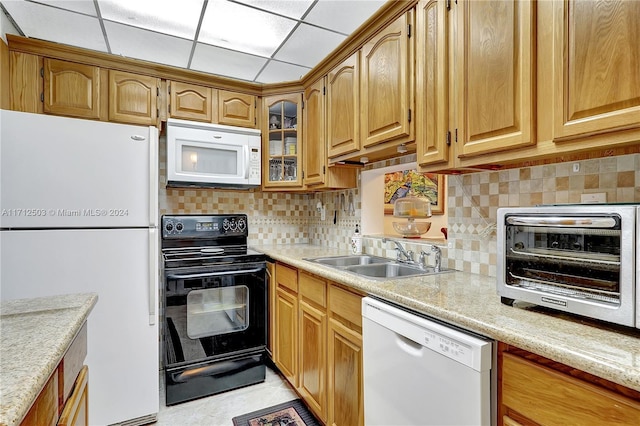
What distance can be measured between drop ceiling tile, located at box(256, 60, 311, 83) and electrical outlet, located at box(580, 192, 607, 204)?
2352 millimetres

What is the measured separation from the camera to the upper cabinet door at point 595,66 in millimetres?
873

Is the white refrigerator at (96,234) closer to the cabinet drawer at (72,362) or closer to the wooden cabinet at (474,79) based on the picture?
the cabinet drawer at (72,362)

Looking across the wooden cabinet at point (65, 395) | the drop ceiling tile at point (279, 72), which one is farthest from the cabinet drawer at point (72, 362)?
the drop ceiling tile at point (279, 72)

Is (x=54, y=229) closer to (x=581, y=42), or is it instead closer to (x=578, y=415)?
(x=578, y=415)

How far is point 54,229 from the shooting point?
173cm

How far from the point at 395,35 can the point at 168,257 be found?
6.62ft

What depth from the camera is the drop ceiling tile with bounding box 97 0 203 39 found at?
6.51ft

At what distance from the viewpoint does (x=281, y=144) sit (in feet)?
9.12

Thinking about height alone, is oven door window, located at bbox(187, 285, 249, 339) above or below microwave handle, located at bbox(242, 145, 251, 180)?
below

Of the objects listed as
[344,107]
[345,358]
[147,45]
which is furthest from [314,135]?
[345,358]

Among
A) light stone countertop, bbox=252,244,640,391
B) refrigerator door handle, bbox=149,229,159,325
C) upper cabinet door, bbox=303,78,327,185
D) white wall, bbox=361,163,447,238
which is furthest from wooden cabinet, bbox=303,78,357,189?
refrigerator door handle, bbox=149,229,159,325

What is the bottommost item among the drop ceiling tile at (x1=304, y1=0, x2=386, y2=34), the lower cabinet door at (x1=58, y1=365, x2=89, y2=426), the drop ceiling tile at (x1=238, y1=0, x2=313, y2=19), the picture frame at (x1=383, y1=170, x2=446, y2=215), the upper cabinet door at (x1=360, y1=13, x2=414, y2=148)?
the lower cabinet door at (x1=58, y1=365, x2=89, y2=426)

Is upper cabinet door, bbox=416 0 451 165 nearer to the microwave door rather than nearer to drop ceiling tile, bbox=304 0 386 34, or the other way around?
drop ceiling tile, bbox=304 0 386 34

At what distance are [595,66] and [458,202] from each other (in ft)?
2.94
